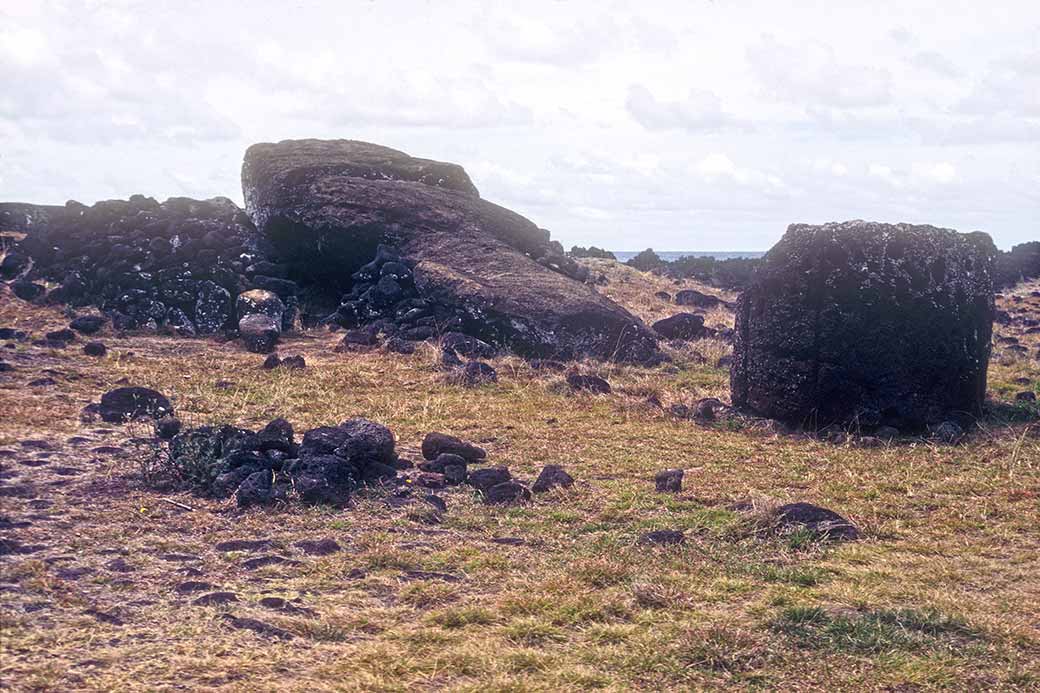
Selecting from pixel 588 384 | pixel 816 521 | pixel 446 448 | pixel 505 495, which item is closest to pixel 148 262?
pixel 588 384

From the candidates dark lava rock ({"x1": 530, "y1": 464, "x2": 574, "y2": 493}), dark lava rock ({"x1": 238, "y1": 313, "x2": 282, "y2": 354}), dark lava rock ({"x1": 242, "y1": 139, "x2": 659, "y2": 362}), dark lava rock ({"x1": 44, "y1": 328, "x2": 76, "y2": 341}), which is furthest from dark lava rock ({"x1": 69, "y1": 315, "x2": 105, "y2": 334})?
dark lava rock ({"x1": 530, "y1": 464, "x2": 574, "y2": 493})

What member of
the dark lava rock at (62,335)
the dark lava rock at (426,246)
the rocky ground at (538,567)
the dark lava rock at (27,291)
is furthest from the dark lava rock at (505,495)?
the dark lava rock at (27,291)

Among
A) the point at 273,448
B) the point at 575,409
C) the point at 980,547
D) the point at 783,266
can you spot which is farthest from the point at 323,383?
the point at 980,547

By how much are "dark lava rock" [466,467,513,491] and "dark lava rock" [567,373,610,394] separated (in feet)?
15.4

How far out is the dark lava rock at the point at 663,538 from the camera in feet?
22.5

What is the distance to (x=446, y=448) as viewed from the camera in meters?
9.05

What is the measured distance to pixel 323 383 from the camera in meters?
12.7

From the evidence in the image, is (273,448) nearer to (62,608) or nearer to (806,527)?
(62,608)

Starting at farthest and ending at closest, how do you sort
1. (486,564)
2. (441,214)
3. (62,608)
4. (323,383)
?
(441,214)
(323,383)
(486,564)
(62,608)

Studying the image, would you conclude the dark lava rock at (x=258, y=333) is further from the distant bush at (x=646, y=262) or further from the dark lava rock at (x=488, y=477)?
the distant bush at (x=646, y=262)

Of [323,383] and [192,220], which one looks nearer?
[323,383]

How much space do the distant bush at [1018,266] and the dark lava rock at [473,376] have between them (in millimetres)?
26831

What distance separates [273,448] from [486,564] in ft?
9.06

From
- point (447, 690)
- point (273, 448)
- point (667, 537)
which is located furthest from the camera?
point (273, 448)
